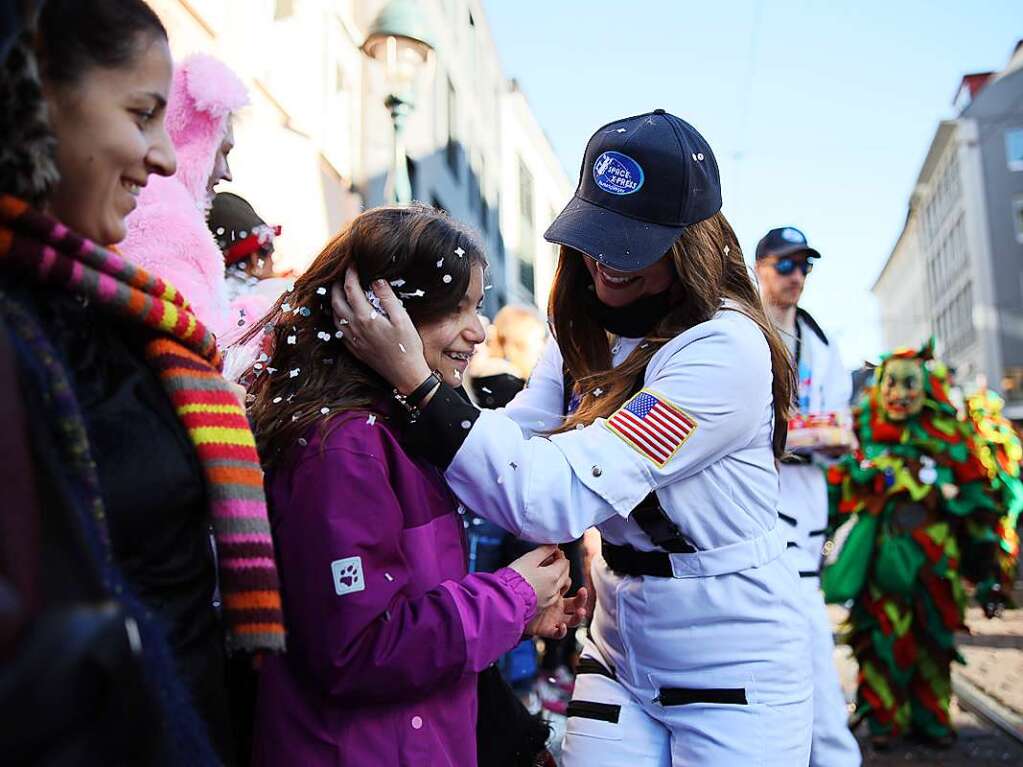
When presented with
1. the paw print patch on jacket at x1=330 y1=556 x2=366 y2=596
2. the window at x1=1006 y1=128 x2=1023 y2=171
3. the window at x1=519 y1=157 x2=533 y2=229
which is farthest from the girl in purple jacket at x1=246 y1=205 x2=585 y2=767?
the window at x1=1006 y1=128 x2=1023 y2=171

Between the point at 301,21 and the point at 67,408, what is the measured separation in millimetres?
8469

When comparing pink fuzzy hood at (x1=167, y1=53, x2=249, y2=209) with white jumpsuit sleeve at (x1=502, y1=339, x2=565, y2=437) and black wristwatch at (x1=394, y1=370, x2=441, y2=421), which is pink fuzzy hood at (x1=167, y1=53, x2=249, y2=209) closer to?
black wristwatch at (x1=394, y1=370, x2=441, y2=421)

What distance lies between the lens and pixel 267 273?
2934mm

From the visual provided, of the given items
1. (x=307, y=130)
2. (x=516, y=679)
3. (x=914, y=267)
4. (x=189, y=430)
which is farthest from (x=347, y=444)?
(x=914, y=267)

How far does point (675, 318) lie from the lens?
2273 millimetres

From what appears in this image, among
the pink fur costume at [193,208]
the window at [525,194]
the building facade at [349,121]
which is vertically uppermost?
the window at [525,194]

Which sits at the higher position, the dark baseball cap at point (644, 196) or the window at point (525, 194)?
the window at point (525, 194)

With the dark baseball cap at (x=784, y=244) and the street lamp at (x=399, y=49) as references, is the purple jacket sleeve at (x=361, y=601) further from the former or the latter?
the street lamp at (x=399, y=49)

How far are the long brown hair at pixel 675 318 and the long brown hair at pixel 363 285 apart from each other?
50 centimetres

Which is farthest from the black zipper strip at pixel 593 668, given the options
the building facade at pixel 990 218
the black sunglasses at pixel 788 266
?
the building facade at pixel 990 218

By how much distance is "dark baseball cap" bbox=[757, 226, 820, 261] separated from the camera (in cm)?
482

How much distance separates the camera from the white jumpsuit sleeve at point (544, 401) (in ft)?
8.55

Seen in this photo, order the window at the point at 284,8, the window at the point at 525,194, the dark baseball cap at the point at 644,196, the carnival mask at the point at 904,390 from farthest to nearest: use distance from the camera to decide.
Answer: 1. the window at the point at 525,194
2. the window at the point at 284,8
3. the carnival mask at the point at 904,390
4. the dark baseball cap at the point at 644,196

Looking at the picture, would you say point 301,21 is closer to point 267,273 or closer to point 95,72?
point 267,273
